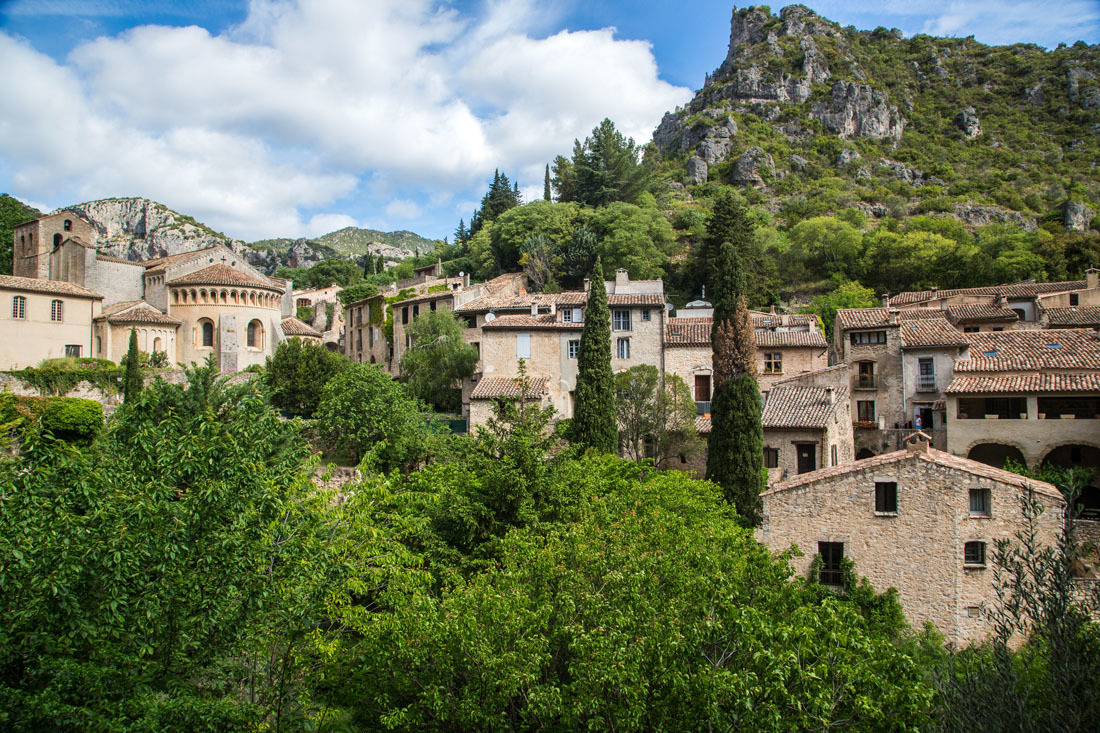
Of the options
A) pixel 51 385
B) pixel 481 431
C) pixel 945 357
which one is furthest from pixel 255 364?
pixel 945 357

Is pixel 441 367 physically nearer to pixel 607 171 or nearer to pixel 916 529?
pixel 916 529

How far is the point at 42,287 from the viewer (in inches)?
1695

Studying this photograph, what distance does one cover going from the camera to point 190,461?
35.3 feet

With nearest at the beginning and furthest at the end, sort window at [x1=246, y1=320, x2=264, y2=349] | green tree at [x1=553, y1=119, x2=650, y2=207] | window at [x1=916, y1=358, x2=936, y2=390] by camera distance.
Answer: window at [x1=916, y1=358, x2=936, y2=390]
window at [x1=246, y1=320, x2=264, y2=349]
green tree at [x1=553, y1=119, x2=650, y2=207]

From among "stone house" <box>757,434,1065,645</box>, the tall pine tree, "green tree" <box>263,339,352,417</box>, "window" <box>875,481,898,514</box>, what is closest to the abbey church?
"green tree" <box>263,339,352,417</box>

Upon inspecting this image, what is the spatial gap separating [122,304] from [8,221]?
2570 centimetres

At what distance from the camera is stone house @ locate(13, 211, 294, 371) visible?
46219 millimetres

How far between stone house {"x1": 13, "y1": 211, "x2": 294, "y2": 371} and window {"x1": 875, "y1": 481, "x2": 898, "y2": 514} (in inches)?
1704

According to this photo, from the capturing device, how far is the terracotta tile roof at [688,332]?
3775 cm

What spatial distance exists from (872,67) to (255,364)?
5868 inches

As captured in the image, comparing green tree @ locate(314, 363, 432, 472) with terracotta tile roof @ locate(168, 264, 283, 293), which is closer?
green tree @ locate(314, 363, 432, 472)

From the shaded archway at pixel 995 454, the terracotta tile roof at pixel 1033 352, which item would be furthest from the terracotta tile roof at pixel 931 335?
the shaded archway at pixel 995 454

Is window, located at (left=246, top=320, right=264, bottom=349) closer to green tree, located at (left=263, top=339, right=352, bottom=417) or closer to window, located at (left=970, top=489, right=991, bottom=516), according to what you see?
green tree, located at (left=263, top=339, right=352, bottom=417)

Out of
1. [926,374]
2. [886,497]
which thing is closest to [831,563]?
[886,497]
